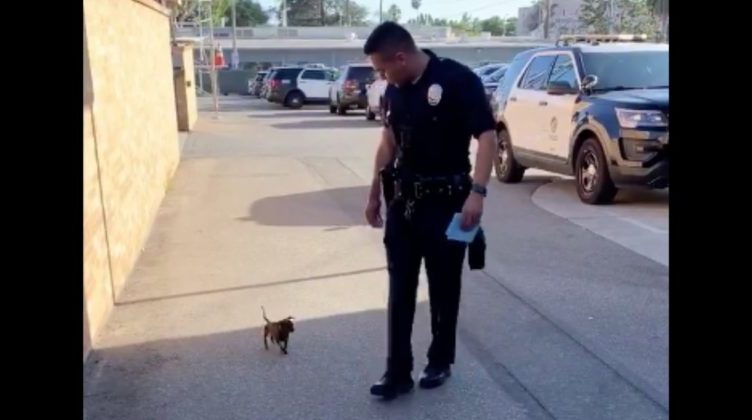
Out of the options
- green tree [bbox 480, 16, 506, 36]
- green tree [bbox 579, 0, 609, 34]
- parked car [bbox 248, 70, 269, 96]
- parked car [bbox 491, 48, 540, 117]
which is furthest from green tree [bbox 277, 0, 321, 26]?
parked car [bbox 491, 48, 540, 117]

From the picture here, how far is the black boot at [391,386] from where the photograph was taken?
4211 millimetres

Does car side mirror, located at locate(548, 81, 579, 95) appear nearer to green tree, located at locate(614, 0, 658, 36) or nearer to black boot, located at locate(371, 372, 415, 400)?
black boot, located at locate(371, 372, 415, 400)

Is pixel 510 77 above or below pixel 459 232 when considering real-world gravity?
above

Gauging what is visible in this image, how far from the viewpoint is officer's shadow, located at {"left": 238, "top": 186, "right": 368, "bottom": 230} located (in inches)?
351

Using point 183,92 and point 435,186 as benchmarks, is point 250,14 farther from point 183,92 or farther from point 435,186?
point 435,186

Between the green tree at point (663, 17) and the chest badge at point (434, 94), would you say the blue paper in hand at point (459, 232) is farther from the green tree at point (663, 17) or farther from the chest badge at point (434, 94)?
the green tree at point (663, 17)

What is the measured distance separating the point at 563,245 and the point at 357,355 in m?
3.31

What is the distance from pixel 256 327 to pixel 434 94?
2.28 metres

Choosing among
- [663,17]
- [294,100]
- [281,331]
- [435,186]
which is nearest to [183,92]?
[663,17]

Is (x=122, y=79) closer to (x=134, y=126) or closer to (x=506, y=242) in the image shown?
(x=134, y=126)

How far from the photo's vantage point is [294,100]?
33.1 m

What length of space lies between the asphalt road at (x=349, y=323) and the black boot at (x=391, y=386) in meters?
0.05
